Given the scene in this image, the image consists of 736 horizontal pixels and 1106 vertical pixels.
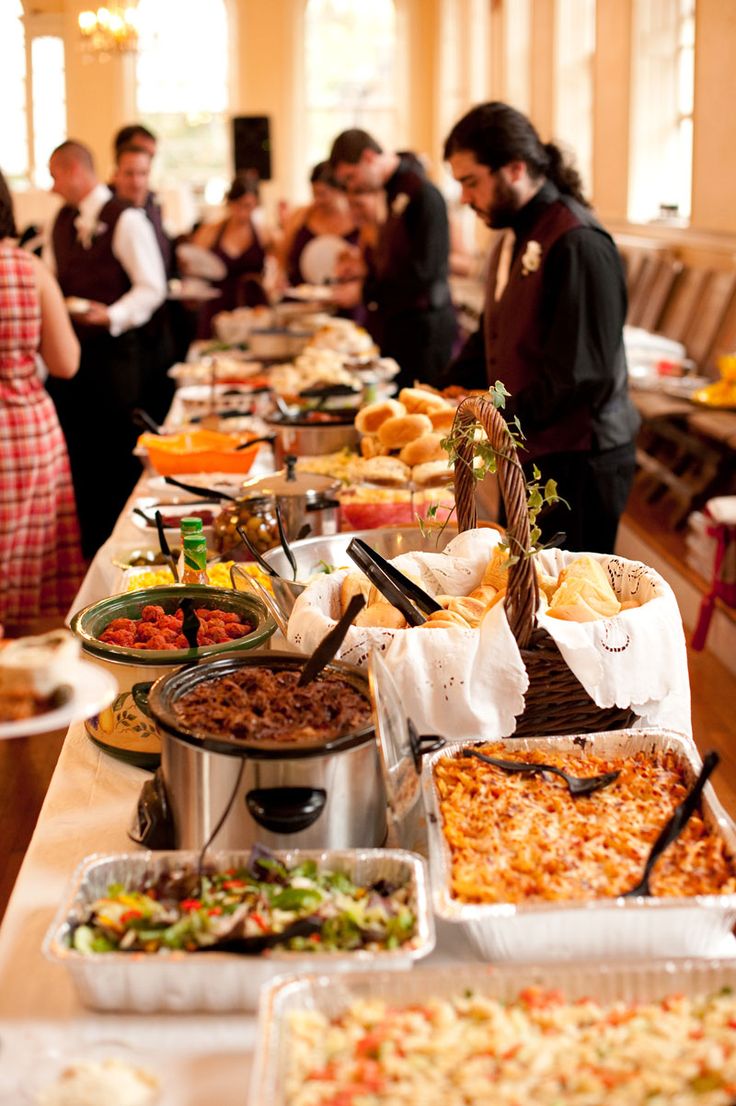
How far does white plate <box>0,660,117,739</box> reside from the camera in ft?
3.09

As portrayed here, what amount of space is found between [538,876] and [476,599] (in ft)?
1.74

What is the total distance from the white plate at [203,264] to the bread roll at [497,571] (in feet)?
19.7

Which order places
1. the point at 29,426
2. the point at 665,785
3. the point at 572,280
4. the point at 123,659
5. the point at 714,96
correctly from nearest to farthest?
the point at 665,785 → the point at 123,659 → the point at 572,280 → the point at 29,426 → the point at 714,96

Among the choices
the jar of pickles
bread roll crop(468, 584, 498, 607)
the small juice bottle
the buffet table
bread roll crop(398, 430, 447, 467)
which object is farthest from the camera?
bread roll crop(398, 430, 447, 467)

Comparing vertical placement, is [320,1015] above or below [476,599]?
below

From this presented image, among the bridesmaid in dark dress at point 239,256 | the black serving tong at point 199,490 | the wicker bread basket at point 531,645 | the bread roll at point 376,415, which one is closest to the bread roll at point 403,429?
the bread roll at point 376,415

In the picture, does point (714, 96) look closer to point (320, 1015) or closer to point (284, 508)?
point (284, 508)

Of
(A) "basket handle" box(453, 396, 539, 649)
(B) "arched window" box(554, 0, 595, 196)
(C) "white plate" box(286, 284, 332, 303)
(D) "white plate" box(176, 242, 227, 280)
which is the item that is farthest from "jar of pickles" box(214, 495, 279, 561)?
(B) "arched window" box(554, 0, 595, 196)

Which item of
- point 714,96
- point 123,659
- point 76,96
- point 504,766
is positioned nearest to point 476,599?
point 504,766

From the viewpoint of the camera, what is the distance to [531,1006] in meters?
1.07

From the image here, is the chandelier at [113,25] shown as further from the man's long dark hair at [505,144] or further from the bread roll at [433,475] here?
the bread roll at [433,475]

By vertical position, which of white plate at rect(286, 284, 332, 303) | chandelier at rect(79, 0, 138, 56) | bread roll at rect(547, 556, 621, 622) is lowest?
bread roll at rect(547, 556, 621, 622)

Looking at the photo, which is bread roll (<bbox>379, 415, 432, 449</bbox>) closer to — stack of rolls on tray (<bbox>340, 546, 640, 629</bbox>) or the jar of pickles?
the jar of pickles

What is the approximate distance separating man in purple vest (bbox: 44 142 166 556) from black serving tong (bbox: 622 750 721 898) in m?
4.30
